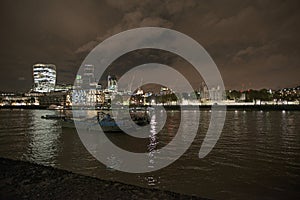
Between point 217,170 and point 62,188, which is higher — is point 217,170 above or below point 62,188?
below

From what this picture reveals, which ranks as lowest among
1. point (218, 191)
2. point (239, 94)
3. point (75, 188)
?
point (218, 191)

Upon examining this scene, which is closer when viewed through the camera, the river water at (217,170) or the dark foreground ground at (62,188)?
the dark foreground ground at (62,188)

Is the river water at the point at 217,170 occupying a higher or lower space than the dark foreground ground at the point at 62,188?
lower

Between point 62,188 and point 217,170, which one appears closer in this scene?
point 62,188

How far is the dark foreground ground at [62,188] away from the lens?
720 centimetres

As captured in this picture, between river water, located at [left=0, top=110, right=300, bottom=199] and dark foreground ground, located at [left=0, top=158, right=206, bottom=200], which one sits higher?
dark foreground ground, located at [left=0, top=158, right=206, bottom=200]

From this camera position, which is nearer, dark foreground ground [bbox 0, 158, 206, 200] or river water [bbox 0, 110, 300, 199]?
dark foreground ground [bbox 0, 158, 206, 200]

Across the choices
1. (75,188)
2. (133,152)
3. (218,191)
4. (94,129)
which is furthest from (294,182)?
(94,129)

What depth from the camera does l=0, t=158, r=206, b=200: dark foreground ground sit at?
7.20 meters

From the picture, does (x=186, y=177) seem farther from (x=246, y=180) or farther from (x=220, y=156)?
(x=220, y=156)

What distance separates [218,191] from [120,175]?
15.8 ft

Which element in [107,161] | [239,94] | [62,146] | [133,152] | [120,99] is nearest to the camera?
[107,161]

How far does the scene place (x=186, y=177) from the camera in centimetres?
1199

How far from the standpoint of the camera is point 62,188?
7.91 metres
